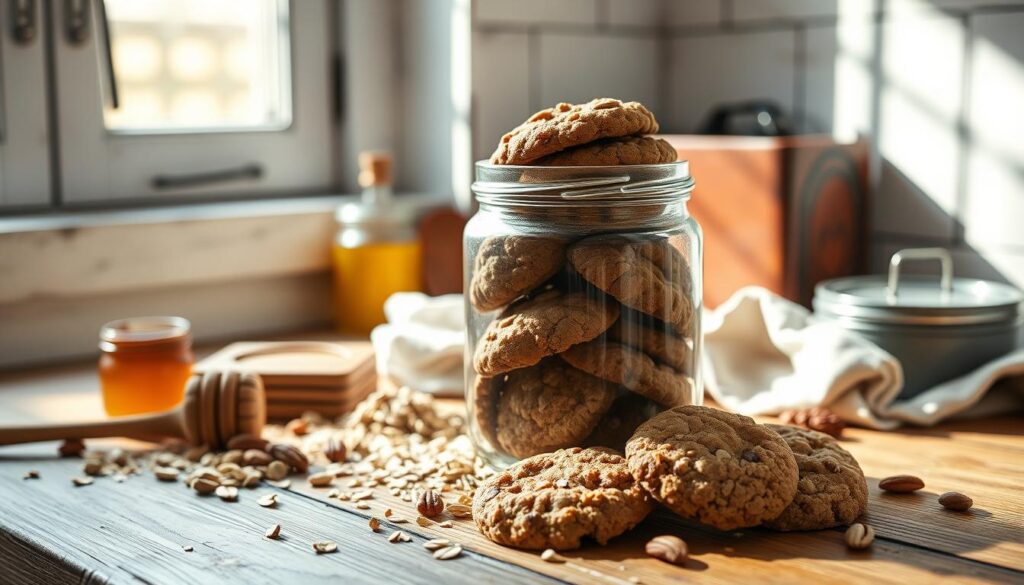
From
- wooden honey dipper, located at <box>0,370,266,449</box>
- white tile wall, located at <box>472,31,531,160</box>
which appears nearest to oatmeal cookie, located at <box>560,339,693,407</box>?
wooden honey dipper, located at <box>0,370,266,449</box>

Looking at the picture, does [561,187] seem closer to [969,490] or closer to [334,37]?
[969,490]

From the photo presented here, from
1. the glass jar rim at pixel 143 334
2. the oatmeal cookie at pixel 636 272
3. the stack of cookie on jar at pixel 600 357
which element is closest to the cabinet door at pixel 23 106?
the glass jar rim at pixel 143 334

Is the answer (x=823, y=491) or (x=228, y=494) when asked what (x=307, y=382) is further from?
(x=823, y=491)

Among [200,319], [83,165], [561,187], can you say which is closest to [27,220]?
[83,165]

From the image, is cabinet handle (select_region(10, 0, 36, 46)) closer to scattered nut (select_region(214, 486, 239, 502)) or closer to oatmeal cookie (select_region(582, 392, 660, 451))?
scattered nut (select_region(214, 486, 239, 502))

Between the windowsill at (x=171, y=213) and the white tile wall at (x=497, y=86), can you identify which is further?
the white tile wall at (x=497, y=86)

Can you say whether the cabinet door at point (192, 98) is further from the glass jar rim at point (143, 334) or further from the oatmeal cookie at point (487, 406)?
the oatmeal cookie at point (487, 406)
